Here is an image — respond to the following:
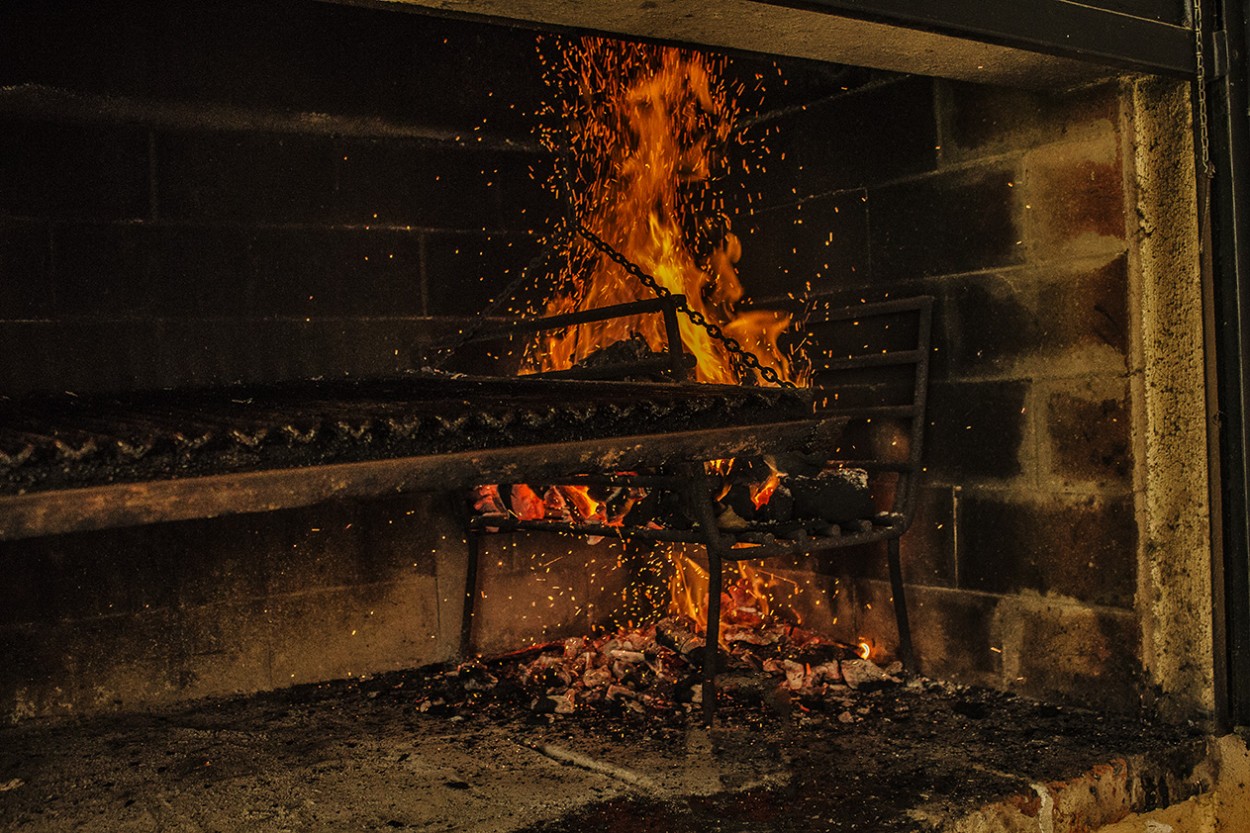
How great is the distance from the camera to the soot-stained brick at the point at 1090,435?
353cm

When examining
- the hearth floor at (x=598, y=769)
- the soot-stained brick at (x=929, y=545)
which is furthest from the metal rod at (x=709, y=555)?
the soot-stained brick at (x=929, y=545)

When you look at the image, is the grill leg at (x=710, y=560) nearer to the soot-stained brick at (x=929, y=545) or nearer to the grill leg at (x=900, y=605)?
the grill leg at (x=900, y=605)

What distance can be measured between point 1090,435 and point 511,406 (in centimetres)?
200

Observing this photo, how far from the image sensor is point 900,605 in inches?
161

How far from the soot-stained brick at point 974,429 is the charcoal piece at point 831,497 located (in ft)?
1.06

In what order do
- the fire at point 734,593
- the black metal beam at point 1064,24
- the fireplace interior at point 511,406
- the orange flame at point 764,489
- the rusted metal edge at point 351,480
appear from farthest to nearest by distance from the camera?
the fire at point 734,593, the orange flame at point 764,489, the fireplace interior at point 511,406, the black metal beam at point 1064,24, the rusted metal edge at point 351,480

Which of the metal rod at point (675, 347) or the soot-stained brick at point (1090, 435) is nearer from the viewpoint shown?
the soot-stained brick at point (1090, 435)

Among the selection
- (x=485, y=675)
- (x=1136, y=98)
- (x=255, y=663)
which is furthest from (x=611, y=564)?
(x=1136, y=98)

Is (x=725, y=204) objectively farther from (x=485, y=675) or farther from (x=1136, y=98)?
(x=485, y=675)

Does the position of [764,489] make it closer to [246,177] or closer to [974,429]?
[974,429]

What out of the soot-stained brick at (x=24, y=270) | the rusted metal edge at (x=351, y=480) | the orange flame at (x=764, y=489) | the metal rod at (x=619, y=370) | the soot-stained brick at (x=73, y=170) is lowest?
the orange flame at (x=764, y=489)

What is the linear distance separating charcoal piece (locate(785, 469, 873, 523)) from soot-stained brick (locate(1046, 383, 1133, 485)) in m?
0.69

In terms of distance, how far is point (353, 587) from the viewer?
4.38 meters

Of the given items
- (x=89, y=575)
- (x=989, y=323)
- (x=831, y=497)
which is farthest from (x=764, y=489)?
(x=89, y=575)
